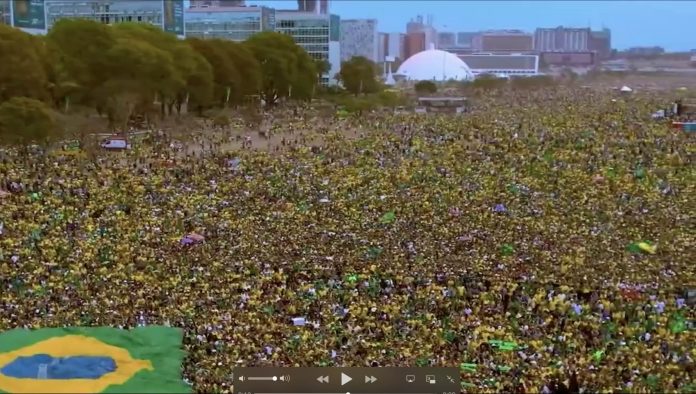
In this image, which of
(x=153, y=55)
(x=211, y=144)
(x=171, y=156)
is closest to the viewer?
(x=171, y=156)

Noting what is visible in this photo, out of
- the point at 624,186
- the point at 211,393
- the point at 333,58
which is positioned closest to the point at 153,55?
the point at 624,186

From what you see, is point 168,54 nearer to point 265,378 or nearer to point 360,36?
point 265,378

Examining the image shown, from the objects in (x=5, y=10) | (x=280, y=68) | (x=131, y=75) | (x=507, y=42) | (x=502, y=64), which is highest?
(x=507, y=42)

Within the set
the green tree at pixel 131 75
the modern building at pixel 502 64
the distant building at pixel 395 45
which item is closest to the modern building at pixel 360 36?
the modern building at pixel 502 64

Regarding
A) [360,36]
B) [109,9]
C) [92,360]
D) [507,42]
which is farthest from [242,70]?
[507,42]

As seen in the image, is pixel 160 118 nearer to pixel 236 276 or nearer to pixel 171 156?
pixel 171 156

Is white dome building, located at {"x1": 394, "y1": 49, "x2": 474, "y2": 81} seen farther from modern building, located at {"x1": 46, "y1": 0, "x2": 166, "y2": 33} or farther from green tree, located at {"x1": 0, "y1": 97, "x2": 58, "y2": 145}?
green tree, located at {"x1": 0, "y1": 97, "x2": 58, "y2": 145}
